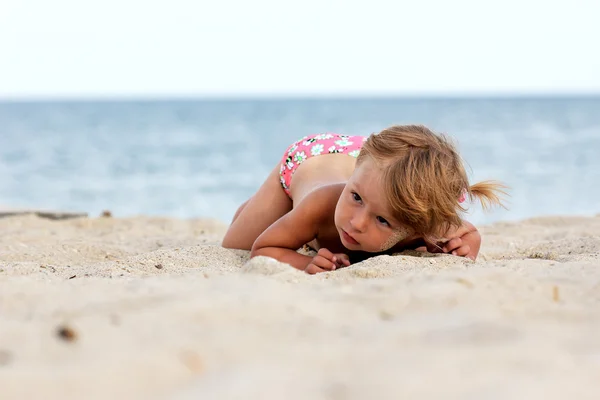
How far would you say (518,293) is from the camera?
1812 mm

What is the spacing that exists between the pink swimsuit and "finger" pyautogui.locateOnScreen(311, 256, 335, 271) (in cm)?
112

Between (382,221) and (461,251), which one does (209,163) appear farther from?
(382,221)

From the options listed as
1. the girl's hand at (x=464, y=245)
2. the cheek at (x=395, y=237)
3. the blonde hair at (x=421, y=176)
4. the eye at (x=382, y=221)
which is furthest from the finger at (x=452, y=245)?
the eye at (x=382, y=221)

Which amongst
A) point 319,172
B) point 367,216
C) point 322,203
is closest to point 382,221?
point 367,216

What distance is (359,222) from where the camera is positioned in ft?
8.52

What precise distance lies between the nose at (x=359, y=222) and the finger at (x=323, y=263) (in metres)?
0.17

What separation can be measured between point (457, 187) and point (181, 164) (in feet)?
43.8

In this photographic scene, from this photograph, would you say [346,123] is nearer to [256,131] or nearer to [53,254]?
[256,131]

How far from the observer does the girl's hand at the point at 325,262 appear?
2605mm

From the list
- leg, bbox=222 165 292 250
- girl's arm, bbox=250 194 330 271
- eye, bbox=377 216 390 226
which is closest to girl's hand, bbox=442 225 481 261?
eye, bbox=377 216 390 226

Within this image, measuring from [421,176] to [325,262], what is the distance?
0.50 metres

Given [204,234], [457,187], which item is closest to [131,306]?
[457,187]

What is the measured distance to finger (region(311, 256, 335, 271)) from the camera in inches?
103

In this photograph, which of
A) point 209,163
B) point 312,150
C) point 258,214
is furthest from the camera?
point 209,163
